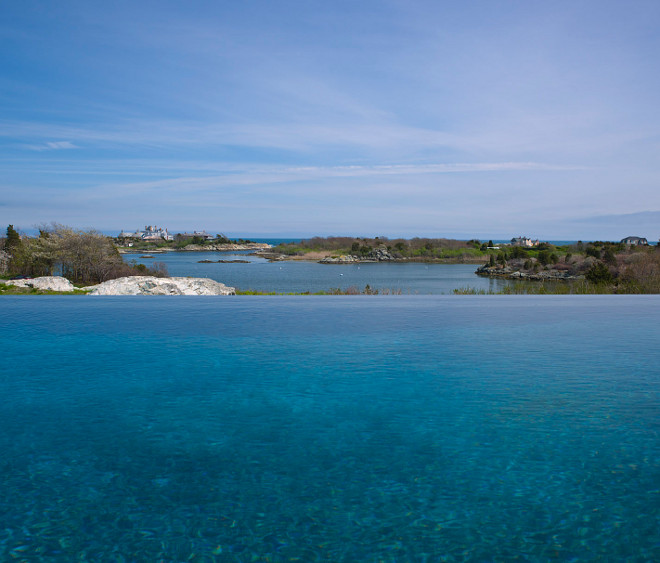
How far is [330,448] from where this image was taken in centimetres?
287

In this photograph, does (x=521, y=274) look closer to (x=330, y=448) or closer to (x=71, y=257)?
(x=71, y=257)

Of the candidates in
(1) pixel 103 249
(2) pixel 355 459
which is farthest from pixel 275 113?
(2) pixel 355 459

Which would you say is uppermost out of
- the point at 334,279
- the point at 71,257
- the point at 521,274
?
the point at 71,257

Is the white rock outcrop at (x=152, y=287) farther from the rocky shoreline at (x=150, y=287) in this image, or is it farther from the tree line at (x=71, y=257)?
the tree line at (x=71, y=257)

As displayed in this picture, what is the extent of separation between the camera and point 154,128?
21.4 m

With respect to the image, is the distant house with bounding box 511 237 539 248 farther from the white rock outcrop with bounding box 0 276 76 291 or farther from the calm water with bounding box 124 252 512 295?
the white rock outcrop with bounding box 0 276 76 291

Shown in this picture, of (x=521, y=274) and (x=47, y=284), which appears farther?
(x=521, y=274)

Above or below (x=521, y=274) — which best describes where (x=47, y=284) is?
above

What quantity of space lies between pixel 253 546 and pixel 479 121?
18850 millimetres

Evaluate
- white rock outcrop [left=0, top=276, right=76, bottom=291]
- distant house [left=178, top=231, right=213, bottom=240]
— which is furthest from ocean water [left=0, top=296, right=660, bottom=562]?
distant house [left=178, top=231, right=213, bottom=240]

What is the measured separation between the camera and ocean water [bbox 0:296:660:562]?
2.01 meters

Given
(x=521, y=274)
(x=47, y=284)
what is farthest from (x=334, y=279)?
(x=47, y=284)

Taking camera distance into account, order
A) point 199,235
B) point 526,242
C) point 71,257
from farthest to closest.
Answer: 1. point 199,235
2. point 526,242
3. point 71,257

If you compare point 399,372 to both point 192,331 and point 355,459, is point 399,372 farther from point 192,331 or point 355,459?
point 192,331
